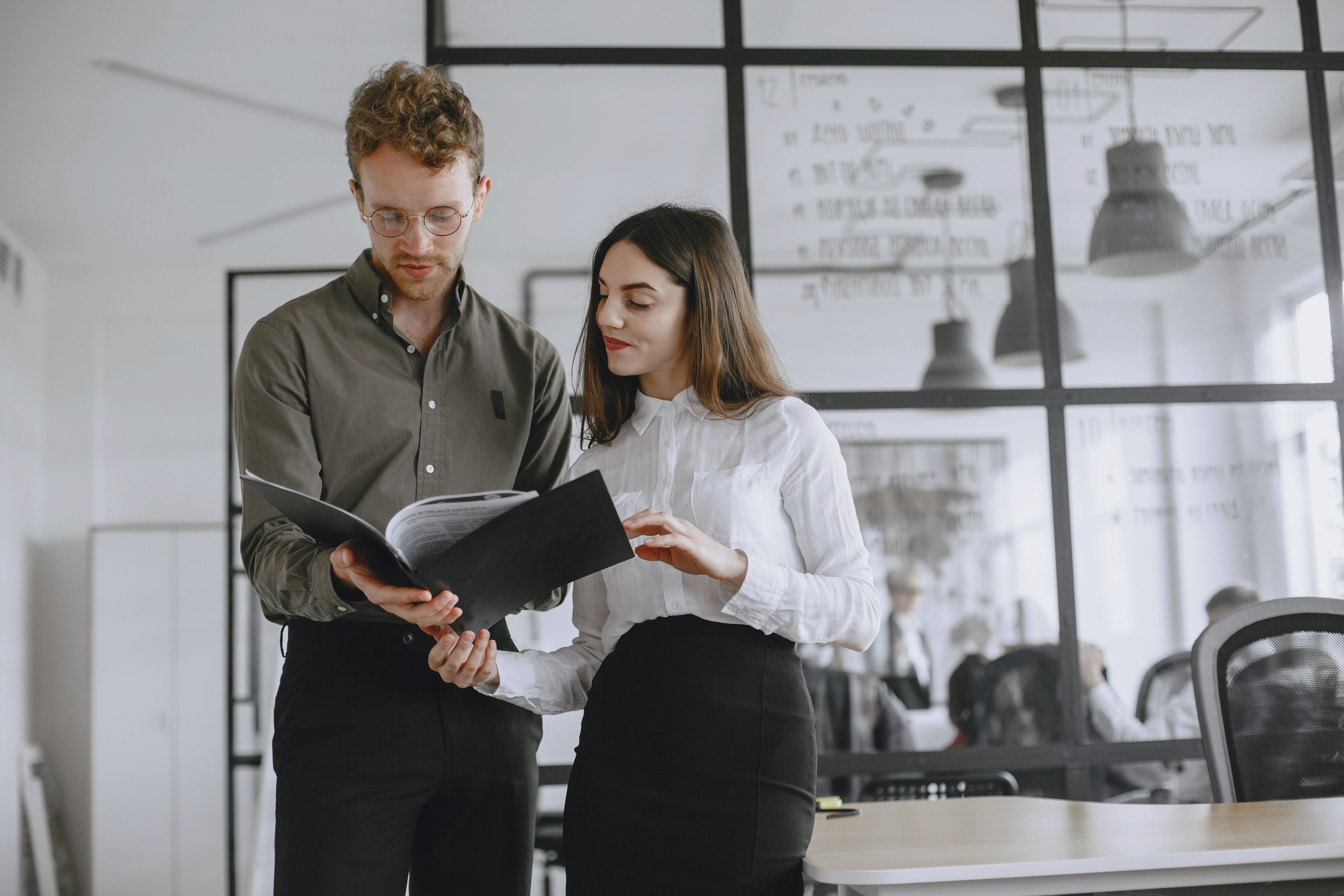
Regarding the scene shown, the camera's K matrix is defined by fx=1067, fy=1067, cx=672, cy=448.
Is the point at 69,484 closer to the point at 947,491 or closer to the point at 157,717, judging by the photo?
the point at 157,717

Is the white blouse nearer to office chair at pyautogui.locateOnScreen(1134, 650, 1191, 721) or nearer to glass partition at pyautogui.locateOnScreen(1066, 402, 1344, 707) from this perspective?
glass partition at pyautogui.locateOnScreen(1066, 402, 1344, 707)

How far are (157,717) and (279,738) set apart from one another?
4.79m

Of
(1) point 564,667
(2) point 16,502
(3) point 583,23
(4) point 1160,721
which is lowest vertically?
(4) point 1160,721

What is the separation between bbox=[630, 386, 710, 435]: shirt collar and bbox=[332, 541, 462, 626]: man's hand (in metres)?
0.45

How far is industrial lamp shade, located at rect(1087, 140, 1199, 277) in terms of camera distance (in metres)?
3.02

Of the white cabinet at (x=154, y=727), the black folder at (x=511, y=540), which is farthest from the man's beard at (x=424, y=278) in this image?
the white cabinet at (x=154, y=727)

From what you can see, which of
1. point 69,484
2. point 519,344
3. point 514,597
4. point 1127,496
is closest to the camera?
point 514,597

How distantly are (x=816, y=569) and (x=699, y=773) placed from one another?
→ 0.30 m

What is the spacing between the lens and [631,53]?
9.27ft

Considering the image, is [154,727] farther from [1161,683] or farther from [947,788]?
[1161,683]

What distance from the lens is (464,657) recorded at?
52.1 inches

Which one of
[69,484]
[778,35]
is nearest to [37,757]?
[69,484]

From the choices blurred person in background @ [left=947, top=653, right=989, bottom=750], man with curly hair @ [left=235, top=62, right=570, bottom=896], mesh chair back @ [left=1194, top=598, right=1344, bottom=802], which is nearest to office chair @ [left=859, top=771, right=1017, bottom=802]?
blurred person in background @ [left=947, top=653, right=989, bottom=750]

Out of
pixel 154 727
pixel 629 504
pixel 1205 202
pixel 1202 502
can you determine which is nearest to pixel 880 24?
pixel 1205 202
